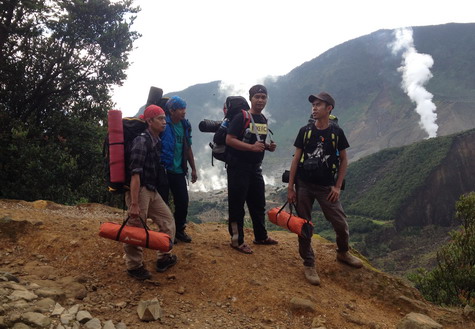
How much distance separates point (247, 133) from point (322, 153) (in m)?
1.06

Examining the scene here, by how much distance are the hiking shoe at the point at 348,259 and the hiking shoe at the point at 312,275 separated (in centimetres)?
79

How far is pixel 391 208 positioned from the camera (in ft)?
282

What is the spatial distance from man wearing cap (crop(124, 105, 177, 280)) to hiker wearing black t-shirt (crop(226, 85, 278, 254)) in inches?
41.8

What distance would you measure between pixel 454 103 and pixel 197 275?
19552 centimetres

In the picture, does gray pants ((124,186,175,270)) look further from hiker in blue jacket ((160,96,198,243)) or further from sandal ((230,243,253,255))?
sandal ((230,243,253,255))

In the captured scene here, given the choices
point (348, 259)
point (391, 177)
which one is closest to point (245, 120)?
point (348, 259)

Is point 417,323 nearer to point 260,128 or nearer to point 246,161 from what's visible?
point 246,161

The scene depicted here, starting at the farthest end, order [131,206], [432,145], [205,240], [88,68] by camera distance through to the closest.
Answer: [432,145], [88,68], [205,240], [131,206]

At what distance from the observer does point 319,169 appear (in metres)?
4.39

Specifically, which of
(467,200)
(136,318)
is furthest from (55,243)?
(467,200)

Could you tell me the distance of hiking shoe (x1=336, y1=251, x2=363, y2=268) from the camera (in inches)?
201

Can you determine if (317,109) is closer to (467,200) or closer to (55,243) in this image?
(55,243)

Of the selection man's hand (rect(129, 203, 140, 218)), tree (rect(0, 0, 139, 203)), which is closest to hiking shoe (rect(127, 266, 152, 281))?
man's hand (rect(129, 203, 140, 218))

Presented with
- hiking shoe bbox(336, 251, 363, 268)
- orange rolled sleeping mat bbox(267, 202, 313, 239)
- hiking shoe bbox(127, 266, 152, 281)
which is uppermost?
orange rolled sleeping mat bbox(267, 202, 313, 239)
